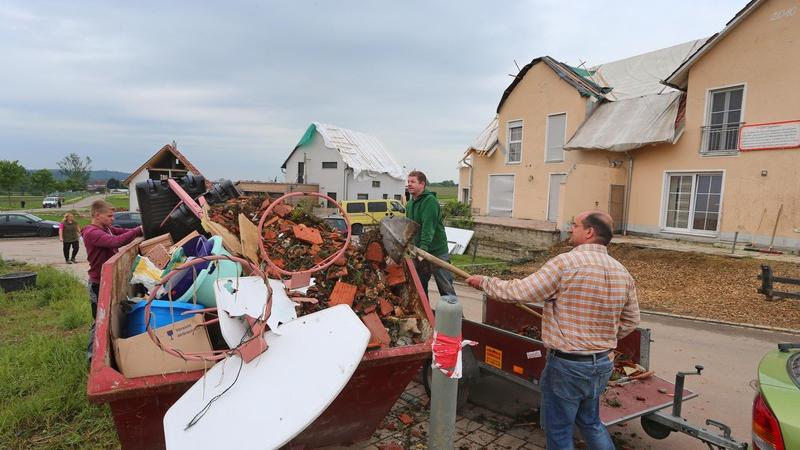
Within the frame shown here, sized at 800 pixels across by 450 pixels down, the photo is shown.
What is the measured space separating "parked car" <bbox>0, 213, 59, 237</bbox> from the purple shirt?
24.1 meters

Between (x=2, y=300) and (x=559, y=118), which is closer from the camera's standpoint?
(x=2, y=300)

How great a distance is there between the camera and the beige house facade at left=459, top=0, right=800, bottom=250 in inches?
427

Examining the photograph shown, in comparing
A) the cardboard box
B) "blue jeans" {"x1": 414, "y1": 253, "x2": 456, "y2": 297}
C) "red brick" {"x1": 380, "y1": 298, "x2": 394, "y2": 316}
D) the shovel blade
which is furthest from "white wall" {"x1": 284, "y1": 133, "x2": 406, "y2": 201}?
the cardboard box

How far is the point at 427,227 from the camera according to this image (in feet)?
16.5

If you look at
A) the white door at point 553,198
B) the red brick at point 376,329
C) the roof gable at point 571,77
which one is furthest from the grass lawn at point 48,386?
the roof gable at point 571,77

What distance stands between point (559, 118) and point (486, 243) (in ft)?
16.6

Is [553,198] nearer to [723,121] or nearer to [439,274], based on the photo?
[723,121]

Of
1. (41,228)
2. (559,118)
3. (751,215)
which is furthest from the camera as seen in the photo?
(41,228)

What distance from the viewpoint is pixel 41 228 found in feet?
76.6

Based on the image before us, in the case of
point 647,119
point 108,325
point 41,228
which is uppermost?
point 647,119

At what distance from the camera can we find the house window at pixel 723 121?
1162 cm

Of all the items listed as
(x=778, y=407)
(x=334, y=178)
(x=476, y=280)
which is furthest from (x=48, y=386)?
(x=334, y=178)

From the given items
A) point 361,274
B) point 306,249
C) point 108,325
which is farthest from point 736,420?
point 108,325

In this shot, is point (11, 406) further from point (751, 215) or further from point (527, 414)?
point (751, 215)
